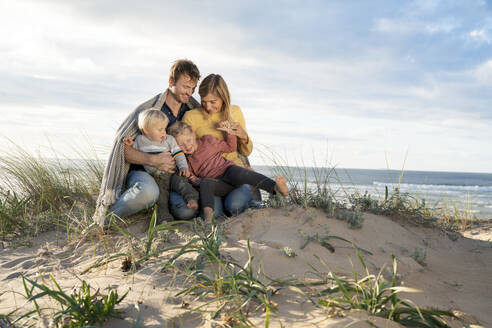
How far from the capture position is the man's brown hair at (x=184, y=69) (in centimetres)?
438

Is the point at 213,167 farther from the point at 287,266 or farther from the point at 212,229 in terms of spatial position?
the point at 287,266

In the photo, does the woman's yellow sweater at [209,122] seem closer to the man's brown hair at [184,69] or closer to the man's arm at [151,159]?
the man's brown hair at [184,69]

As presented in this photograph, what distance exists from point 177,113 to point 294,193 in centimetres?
195

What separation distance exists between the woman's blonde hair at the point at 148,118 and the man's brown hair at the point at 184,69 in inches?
25.8

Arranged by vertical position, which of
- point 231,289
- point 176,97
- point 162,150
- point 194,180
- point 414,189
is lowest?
point 231,289

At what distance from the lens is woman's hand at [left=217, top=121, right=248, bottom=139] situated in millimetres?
4414

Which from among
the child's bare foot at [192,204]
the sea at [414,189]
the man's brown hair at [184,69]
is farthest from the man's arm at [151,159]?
the sea at [414,189]

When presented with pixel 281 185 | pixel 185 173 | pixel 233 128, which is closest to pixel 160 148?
pixel 185 173

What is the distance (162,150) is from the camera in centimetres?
417

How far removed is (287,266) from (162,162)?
6.84ft

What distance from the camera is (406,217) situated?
4488 mm

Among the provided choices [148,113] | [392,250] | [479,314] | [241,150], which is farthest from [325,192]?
[148,113]

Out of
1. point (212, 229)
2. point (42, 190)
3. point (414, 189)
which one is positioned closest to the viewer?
point (212, 229)

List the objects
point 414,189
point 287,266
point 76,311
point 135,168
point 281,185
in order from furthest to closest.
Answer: point 414,189 < point 135,168 < point 281,185 < point 287,266 < point 76,311
